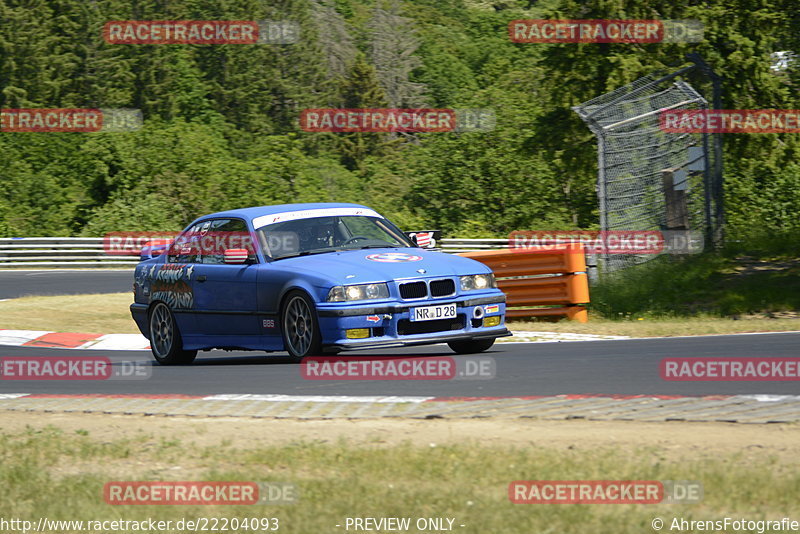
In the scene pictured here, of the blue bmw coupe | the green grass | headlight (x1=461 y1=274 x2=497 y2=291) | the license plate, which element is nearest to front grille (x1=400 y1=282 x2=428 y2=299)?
the blue bmw coupe

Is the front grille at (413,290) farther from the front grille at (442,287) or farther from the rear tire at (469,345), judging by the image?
the rear tire at (469,345)

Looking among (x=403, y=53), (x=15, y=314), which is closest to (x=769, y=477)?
(x=15, y=314)

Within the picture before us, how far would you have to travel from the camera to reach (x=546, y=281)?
15.6 metres

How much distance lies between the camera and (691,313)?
16.5 metres

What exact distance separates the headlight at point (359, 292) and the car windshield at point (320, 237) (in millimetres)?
1137

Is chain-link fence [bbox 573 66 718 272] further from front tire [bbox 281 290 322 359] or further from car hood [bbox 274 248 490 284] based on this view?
front tire [bbox 281 290 322 359]

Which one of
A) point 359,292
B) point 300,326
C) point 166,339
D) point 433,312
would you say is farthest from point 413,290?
point 166,339

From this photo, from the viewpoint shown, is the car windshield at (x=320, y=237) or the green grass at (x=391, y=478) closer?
the green grass at (x=391, y=478)

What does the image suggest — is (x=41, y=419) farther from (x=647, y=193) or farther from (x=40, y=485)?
(x=647, y=193)

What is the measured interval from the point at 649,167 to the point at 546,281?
355 centimetres

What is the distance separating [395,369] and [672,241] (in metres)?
9.96

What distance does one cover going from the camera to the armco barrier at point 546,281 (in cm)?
1535

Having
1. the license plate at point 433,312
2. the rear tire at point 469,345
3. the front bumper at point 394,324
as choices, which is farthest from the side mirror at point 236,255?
the rear tire at point 469,345

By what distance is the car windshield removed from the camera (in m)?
11.1
